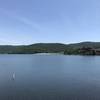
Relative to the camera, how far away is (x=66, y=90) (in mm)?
25703

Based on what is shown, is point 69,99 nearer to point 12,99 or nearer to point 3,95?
point 12,99

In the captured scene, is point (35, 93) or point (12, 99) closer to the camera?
point (12, 99)

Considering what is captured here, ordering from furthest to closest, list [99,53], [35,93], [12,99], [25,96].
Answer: [99,53], [35,93], [25,96], [12,99]

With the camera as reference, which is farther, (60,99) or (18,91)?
(18,91)

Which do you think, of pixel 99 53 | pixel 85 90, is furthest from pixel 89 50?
pixel 85 90

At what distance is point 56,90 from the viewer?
25703 millimetres

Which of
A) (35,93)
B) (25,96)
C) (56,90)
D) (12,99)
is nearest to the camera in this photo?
(12,99)

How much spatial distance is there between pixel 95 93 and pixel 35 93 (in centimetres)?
883

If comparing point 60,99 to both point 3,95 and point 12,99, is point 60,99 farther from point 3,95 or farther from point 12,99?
point 3,95

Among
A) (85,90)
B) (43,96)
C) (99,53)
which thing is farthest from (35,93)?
(99,53)

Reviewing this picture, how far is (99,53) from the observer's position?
18425 cm

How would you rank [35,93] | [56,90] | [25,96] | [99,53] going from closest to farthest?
[25,96]
[35,93]
[56,90]
[99,53]

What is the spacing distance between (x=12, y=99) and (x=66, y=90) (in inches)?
345

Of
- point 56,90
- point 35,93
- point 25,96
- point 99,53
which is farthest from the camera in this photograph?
point 99,53
